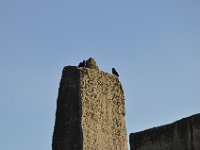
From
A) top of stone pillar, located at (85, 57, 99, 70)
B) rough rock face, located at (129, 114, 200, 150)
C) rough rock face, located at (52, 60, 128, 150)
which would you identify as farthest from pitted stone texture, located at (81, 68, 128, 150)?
rough rock face, located at (129, 114, 200, 150)

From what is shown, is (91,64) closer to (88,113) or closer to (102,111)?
(102,111)

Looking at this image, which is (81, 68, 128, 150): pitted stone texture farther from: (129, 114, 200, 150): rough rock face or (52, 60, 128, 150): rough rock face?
(129, 114, 200, 150): rough rock face

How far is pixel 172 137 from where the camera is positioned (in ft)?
17.5

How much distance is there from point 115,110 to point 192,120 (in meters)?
4.91

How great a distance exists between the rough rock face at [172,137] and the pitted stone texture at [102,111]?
131 inches

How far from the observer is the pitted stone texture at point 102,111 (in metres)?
9.20

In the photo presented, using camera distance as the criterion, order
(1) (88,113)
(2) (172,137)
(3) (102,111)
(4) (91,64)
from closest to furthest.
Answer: (2) (172,137)
(1) (88,113)
(3) (102,111)
(4) (91,64)

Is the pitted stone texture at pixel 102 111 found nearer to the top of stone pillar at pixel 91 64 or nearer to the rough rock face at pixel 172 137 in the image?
the top of stone pillar at pixel 91 64

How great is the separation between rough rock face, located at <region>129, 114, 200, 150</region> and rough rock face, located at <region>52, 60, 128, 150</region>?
3326 millimetres

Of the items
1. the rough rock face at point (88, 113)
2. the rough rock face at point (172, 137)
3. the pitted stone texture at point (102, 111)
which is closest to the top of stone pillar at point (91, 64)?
the rough rock face at point (88, 113)

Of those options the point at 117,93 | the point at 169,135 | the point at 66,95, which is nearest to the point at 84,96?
the point at 66,95

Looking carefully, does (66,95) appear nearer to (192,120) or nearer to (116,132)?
(116,132)

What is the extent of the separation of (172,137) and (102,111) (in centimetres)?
434

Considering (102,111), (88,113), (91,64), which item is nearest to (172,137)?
(88,113)
